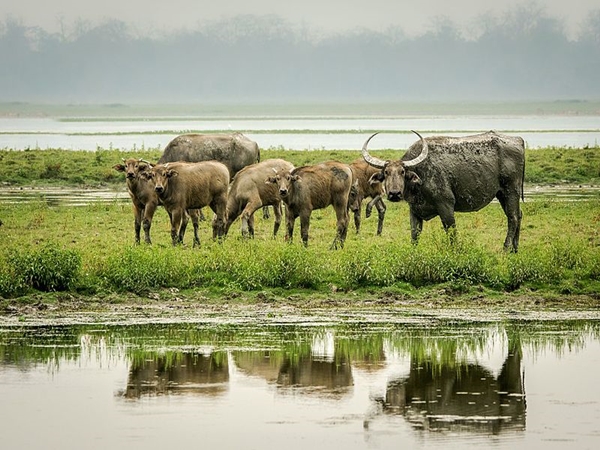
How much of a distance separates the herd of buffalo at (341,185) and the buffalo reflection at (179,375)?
8103 millimetres

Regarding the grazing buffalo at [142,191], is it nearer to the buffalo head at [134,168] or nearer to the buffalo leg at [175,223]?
the buffalo head at [134,168]

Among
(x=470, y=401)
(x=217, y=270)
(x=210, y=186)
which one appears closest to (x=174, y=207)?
(x=210, y=186)

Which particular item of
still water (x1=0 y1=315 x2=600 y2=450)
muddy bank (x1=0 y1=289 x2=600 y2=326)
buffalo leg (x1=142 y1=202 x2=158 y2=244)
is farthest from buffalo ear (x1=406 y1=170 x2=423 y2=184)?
still water (x1=0 y1=315 x2=600 y2=450)

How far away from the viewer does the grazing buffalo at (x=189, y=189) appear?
74.7 ft

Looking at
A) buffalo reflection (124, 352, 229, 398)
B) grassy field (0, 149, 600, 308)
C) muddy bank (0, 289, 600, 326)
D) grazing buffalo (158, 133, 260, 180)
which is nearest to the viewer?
buffalo reflection (124, 352, 229, 398)

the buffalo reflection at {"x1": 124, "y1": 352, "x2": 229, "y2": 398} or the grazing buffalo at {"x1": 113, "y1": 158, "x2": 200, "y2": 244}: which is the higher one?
the grazing buffalo at {"x1": 113, "y1": 158, "x2": 200, "y2": 244}

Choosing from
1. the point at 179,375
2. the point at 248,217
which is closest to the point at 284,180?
the point at 248,217

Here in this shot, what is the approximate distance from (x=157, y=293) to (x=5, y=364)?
462cm

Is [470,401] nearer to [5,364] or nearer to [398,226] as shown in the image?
[5,364]

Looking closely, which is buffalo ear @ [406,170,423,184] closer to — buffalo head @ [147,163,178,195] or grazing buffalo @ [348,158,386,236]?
grazing buffalo @ [348,158,386,236]

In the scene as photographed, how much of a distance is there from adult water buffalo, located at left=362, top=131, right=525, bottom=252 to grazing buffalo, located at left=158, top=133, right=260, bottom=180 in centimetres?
856

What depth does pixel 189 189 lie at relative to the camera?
23.1 metres

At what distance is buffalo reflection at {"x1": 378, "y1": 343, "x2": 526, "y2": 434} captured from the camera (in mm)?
10633

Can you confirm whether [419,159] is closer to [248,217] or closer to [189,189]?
[248,217]
